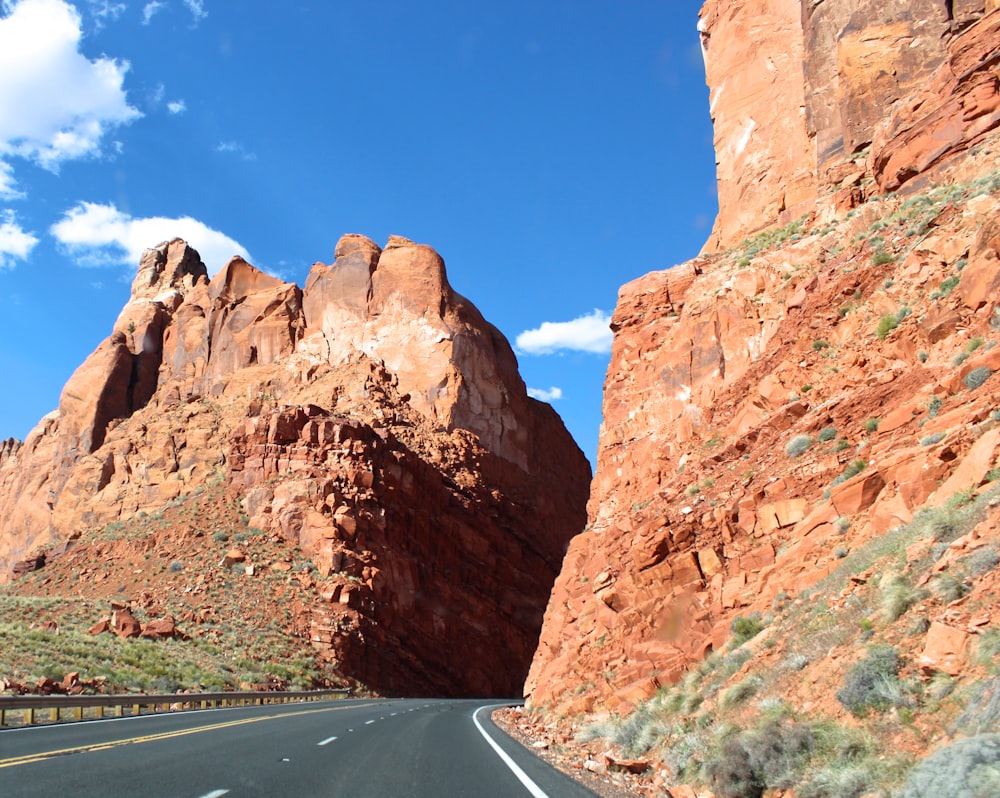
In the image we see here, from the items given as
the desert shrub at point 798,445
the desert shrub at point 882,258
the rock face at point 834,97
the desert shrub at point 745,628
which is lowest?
→ the desert shrub at point 745,628

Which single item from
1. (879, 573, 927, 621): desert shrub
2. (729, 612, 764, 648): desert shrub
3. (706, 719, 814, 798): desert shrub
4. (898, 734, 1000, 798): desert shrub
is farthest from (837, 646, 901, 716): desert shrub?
(729, 612, 764, 648): desert shrub

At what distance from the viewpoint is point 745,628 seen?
47.2 ft

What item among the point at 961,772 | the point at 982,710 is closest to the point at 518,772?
the point at 982,710

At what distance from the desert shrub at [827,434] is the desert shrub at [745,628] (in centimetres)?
468

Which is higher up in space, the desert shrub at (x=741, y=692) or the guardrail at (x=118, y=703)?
the desert shrub at (x=741, y=692)

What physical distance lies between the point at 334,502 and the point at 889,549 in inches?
1957

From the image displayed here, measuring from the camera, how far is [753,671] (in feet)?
37.7

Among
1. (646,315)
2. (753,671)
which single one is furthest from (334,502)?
(753,671)

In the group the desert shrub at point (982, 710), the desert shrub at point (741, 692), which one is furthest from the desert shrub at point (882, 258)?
the desert shrub at point (982, 710)

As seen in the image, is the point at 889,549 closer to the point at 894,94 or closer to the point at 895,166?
the point at 895,166

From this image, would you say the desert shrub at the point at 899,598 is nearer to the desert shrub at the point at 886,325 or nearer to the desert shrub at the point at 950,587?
the desert shrub at the point at 950,587

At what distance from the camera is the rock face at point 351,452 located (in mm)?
57844

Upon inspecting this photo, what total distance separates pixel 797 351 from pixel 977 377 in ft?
27.1

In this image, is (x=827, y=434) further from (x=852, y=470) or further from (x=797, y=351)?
(x=797, y=351)
